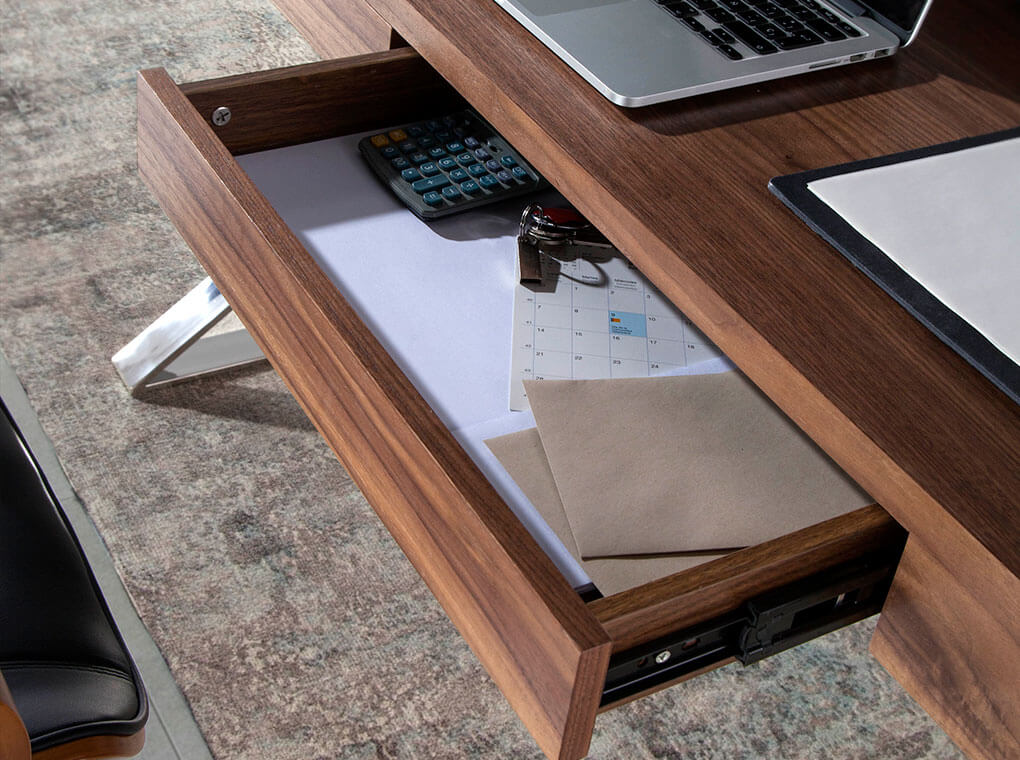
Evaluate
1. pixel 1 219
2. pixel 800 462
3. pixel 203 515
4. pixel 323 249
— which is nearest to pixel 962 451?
pixel 800 462

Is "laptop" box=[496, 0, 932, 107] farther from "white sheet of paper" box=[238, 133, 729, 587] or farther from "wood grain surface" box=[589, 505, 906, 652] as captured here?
"wood grain surface" box=[589, 505, 906, 652]

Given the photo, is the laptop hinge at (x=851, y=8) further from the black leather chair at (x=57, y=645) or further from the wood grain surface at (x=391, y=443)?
the black leather chair at (x=57, y=645)

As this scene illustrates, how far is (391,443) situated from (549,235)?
0.99ft

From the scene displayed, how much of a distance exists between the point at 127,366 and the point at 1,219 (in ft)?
1.16

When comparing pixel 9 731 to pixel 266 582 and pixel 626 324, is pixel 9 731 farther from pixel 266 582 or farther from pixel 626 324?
pixel 266 582

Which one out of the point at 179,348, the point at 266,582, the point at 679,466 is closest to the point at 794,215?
the point at 679,466

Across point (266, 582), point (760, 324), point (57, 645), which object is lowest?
point (266, 582)

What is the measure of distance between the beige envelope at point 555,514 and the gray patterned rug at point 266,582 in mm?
504

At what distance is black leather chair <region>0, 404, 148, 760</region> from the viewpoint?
2.18 feet

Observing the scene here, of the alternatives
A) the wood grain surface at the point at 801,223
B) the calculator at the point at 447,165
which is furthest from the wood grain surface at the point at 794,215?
the calculator at the point at 447,165

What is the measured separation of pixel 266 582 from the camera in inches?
47.9

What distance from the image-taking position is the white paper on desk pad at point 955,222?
2.00 ft

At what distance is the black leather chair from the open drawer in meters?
0.18

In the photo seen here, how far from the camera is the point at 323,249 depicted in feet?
2.79
